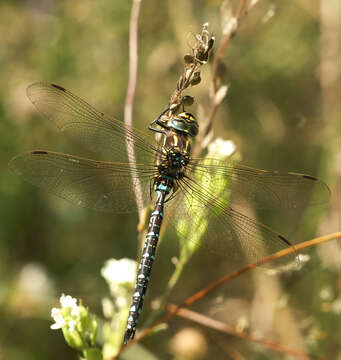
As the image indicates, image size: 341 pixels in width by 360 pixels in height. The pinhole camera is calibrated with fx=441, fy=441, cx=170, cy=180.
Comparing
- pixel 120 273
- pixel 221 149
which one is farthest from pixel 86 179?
pixel 221 149

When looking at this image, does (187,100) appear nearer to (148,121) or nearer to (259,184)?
(259,184)

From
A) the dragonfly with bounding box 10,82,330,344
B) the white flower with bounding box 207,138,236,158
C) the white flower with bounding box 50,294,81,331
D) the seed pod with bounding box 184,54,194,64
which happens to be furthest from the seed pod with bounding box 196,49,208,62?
the white flower with bounding box 50,294,81,331

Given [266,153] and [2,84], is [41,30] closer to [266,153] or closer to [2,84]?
[2,84]

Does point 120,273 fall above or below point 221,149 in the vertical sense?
below

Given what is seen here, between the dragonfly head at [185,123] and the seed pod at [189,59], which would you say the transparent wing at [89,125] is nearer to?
the dragonfly head at [185,123]

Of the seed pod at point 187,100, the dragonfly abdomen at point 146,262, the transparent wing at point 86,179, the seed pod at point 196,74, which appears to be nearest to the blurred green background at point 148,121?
the dragonfly abdomen at point 146,262

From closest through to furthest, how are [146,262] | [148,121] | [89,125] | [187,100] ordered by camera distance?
[187,100] → [146,262] → [89,125] → [148,121]
